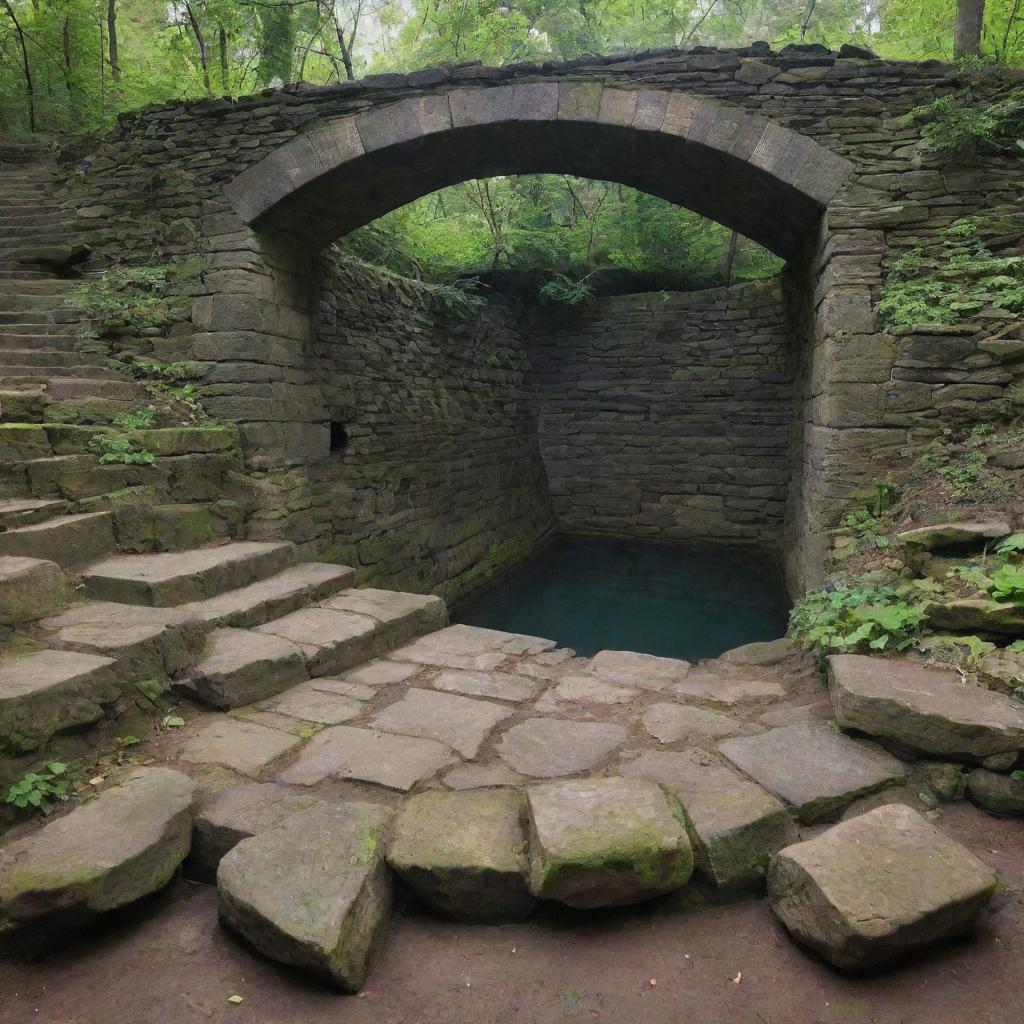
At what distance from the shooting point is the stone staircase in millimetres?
2199

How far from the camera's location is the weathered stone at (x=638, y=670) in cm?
283

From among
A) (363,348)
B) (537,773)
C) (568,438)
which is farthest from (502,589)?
(537,773)

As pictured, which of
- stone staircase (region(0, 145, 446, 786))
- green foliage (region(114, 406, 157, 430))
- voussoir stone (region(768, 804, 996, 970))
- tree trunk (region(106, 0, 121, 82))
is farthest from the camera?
tree trunk (region(106, 0, 121, 82))

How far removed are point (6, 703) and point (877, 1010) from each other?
234 cm

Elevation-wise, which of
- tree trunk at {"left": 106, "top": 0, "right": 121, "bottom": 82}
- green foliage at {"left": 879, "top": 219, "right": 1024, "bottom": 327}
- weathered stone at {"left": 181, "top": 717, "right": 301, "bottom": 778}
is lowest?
weathered stone at {"left": 181, "top": 717, "right": 301, "bottom": 778}

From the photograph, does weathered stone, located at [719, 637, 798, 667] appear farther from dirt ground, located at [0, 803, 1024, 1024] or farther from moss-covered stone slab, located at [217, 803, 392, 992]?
moss-covered stone slab, located at [217, 803, 392, 992]

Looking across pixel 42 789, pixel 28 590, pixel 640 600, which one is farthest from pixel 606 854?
pixel 640 600

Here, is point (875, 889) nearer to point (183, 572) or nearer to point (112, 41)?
point (183, 572)

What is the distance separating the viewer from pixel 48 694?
1.94 m

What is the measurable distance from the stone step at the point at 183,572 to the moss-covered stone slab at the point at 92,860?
4.62 ft

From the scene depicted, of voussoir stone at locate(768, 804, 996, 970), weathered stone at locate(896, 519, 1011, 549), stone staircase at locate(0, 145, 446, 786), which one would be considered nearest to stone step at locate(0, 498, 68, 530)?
stone staircase at locate(0, 145, 446, 786)

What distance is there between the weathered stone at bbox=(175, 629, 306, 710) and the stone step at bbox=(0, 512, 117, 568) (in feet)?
3.28

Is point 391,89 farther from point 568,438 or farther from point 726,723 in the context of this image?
point 568,438

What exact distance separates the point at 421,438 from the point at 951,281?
4.67 m
